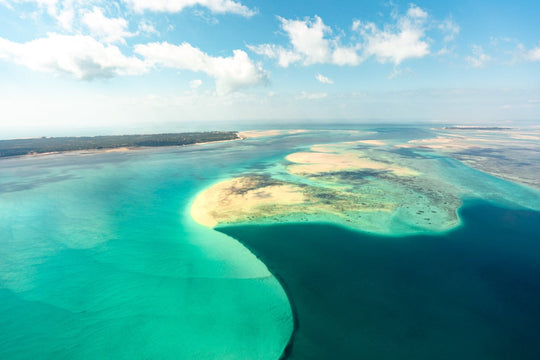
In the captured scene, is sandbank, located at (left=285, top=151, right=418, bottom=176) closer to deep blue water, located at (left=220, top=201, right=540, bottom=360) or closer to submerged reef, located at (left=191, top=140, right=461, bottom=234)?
submerged reef, located at (left=191, top=140, right=461, bottom=234)

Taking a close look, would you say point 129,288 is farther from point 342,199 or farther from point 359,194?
point 359,194

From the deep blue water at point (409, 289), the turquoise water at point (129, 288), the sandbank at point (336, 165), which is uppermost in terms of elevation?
the sandbank at point (336, 165)

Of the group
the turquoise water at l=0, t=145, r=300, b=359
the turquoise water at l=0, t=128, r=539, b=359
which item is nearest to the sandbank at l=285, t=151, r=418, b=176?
the turquoise water at l=0, t=128, r=539, b=359

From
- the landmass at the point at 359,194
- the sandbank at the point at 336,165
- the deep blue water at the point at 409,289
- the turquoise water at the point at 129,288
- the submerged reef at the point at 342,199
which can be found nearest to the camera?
the deep blue water at the point at 409,289

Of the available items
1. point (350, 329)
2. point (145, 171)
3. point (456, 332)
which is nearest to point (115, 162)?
point (145, 171)

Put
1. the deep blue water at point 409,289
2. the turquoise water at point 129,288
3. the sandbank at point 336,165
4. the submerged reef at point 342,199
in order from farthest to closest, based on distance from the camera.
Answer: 1. the sandbank at point 336,165
2. the submerged reef at point 342,199
3. the turquoise water at point 129,288
4. the deep blue water at point 409,289

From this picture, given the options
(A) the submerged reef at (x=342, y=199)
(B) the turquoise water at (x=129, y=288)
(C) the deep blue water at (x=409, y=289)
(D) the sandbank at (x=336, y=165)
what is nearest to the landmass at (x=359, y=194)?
(A) the submerged reef at (x=342, y=199)

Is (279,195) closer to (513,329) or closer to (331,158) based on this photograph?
(513,329)

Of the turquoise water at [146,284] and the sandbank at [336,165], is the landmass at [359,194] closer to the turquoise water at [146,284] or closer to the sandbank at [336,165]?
the sandbank at [336,165]
